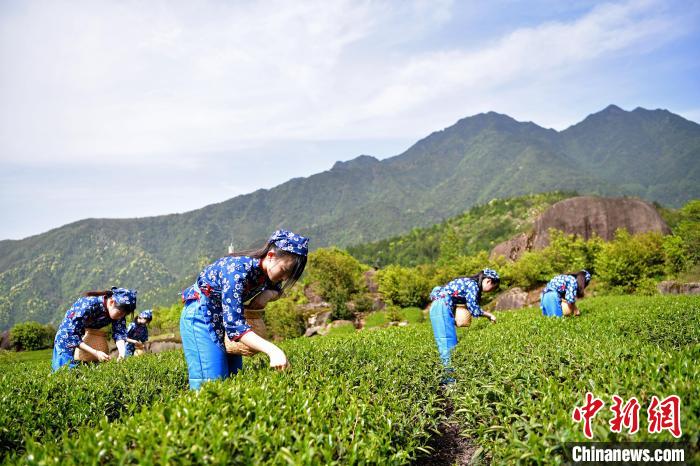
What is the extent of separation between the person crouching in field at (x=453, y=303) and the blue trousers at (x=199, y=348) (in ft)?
11.8

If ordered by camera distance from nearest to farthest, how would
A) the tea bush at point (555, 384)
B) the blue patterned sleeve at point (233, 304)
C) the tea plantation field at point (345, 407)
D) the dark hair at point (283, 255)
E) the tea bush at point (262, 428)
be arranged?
the tea bush at point (262, 428), the tea plantation field at point (345, 407), the tea bush at point (555, 384), the blue patterned sleeve at point (233, 304), the dark hair at point (283, 255)

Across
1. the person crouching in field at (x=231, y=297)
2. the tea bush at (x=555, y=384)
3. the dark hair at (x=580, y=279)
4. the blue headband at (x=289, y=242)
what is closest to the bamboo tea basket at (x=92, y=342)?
the person crouching in field at (x=231, y=297)

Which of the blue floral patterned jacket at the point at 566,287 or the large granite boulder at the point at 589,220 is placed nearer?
the blue floral patterned jacket at the point at 566,287

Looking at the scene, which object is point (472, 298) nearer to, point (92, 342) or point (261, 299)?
point (261, 299)

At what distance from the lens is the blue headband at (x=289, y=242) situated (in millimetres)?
3082

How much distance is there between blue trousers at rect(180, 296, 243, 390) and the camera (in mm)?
3303

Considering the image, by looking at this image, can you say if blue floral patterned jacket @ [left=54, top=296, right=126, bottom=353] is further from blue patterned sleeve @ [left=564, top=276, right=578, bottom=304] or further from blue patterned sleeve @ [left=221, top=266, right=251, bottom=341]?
blue patterned sleeve @ [left=564, top=276, right=578, bottom=304]

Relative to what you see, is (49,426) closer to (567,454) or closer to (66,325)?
(66,325)

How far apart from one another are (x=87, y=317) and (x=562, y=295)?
8247 mm

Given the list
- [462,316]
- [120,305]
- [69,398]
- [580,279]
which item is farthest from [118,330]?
[580,279]

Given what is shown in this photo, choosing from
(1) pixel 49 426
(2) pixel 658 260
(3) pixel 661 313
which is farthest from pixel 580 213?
(1) pixel 49 426

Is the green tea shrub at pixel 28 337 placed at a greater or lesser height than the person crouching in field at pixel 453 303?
lesser

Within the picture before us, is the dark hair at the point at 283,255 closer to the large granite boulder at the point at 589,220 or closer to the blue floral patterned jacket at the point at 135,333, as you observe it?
the blue floral patterned jacket at the point at 135,333

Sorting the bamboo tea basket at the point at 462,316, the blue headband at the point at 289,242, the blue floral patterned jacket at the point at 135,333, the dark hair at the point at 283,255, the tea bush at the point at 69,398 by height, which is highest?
the blue headband at the point at 289,242
